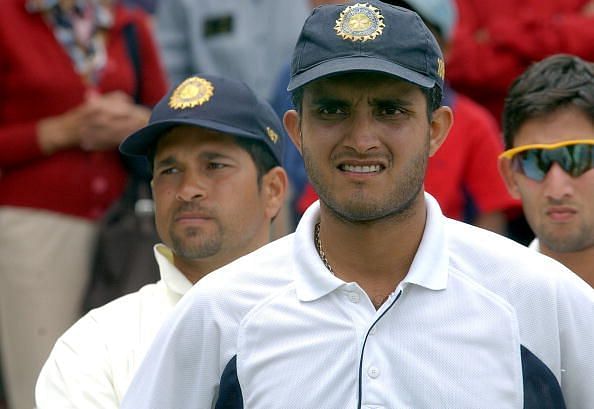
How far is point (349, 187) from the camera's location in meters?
3.47

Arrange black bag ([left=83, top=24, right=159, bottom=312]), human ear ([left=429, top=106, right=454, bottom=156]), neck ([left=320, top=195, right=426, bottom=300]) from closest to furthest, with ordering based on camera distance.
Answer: neck ([left=320, top=195, right=426, bottom=300]), human ear ([left=429, top=106, right=454, bottom=156]), black bag ([left=83, top=24, right=159, bottom=312])

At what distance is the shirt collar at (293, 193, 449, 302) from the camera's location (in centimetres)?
342

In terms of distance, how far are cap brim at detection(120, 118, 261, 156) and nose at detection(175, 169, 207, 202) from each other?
173mm

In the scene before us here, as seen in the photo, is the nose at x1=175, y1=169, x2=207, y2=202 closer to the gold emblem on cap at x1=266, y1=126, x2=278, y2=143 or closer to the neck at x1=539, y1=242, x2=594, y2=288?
the gold emblem on cap at x1=266, y1=126, x2=278, y2=143

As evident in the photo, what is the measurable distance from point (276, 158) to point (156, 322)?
967 mm

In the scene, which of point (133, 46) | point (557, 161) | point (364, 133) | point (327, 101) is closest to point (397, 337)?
point (364, 133)

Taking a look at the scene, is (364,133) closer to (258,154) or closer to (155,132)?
(155,132)

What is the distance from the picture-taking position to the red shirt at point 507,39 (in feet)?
22.7

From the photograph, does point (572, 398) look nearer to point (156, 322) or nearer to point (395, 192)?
point (395, 192)

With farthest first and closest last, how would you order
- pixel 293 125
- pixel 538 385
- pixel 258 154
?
pixel 258 154 < pixel 293 125 < pixel 538 385

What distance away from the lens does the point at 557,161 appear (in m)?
4.83

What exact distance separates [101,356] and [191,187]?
0.76m

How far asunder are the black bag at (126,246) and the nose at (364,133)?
3.03 m

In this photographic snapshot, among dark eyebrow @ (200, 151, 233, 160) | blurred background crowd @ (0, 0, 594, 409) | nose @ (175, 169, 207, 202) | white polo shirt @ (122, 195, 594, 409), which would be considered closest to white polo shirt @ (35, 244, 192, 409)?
nose @ (175, 169, 207, 202)
